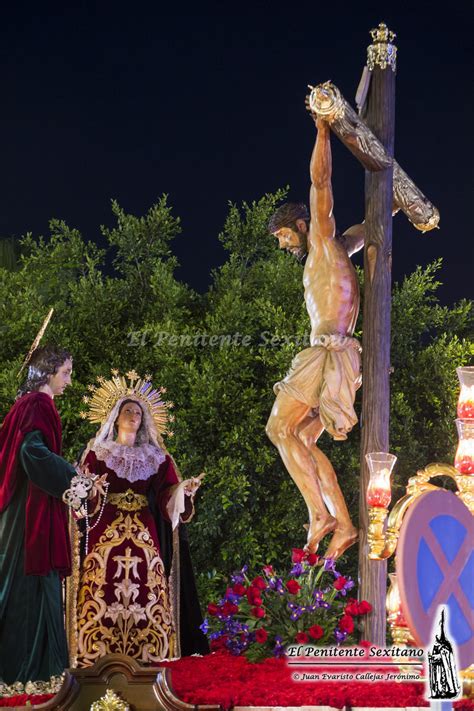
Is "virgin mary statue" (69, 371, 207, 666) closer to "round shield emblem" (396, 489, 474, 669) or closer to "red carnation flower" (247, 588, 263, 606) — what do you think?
"red carnation flower" (247, 588, 263, 606)

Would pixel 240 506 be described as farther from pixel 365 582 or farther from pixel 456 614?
pixel 456 614

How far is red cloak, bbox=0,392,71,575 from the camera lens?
7.19m

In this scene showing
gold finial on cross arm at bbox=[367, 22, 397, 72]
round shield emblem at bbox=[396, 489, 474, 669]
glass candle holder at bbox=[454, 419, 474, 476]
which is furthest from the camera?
gold finial on cross arm at bbox=[367, 22, 397, 72]

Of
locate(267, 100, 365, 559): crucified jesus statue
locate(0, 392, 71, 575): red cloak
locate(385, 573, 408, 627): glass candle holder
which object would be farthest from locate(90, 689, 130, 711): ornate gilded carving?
locate(267, 100, 365, 559): crucified jesus statue

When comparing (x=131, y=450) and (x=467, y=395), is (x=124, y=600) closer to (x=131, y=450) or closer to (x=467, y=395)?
(x=131, y=450)

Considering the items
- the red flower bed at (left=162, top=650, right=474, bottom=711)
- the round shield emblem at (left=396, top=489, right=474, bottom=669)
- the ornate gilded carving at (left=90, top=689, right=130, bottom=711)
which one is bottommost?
the ornate gilded carving at (left=90, top=689, right=130, bottom=711)

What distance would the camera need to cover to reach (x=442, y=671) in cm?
418

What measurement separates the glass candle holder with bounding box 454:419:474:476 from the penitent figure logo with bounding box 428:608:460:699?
2.38 m

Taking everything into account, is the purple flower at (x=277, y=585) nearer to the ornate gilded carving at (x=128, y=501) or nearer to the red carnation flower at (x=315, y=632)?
the red carnation flower at (x=315, y=632)

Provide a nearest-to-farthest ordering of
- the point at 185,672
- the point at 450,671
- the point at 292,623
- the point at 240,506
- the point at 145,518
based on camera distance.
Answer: the point at 450,671
the point at 185,672
the point at 292,623
the point at 145,518
the point at 240,506

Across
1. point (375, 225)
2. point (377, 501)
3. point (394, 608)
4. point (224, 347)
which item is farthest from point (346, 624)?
point (224, 347)

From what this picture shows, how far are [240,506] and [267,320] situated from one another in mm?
1945

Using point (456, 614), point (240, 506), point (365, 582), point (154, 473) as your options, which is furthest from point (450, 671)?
point (240, 506)

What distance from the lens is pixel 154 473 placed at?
7965 mm
